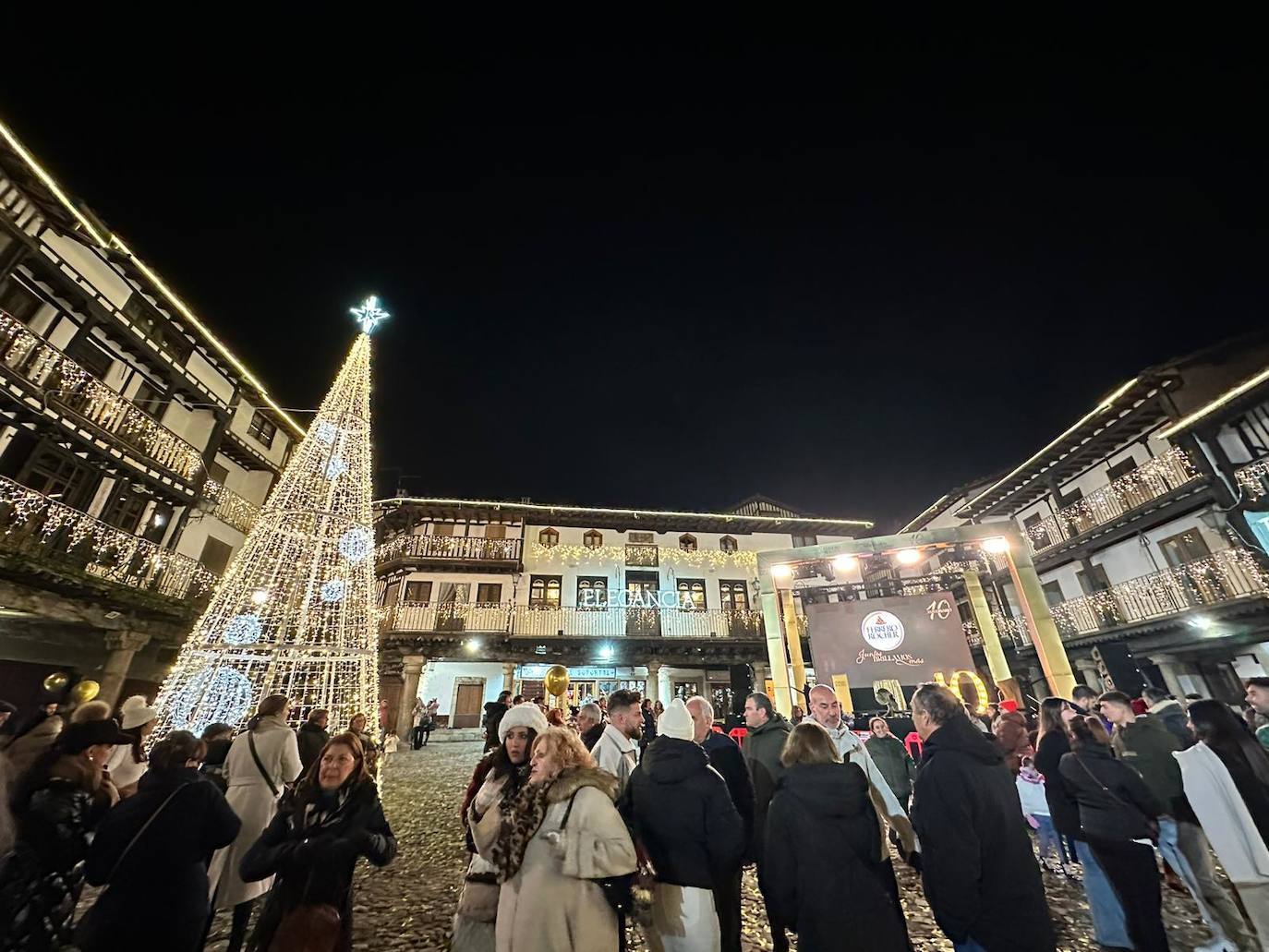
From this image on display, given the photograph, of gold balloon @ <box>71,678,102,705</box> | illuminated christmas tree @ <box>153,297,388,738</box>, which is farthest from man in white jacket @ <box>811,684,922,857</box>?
gold balloon @ <box>71,678,102,705</box>

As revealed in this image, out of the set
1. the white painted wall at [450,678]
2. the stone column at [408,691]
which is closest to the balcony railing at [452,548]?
the stone column at [408,691]

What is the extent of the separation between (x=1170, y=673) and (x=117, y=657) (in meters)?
28.6

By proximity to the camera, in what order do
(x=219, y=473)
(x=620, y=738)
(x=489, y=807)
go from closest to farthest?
(x=489, y=807) < (x=620, y=738) < (x=219, y=473)

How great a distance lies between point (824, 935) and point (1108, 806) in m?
2.71

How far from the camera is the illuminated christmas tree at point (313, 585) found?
7.31 m

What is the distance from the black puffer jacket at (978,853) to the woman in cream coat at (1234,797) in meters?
2.17

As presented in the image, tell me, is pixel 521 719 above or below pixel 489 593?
below

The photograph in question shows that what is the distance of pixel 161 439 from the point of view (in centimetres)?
1397

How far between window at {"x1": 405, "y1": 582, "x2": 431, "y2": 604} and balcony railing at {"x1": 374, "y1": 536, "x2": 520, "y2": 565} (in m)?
1.26

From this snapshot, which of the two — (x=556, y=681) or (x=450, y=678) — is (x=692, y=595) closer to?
(x=450, y=678)

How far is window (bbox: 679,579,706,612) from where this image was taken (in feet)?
75.6

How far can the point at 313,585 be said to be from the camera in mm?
8117

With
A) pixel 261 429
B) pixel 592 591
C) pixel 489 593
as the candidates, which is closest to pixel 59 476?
pixel 261 429

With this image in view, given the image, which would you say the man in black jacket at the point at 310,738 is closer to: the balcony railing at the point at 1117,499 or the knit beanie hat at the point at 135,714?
the knit beanie hat at the point at 135,714
